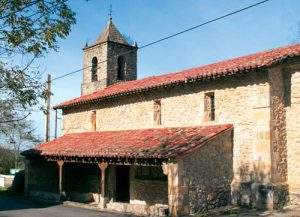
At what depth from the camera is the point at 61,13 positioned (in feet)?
36.2

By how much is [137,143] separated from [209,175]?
3.63m

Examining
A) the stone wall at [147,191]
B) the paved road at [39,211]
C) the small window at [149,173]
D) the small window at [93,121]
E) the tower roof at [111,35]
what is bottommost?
the paved road at [39,211]

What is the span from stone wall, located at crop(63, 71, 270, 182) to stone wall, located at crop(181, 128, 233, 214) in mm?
412

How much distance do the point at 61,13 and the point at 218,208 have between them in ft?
31.9

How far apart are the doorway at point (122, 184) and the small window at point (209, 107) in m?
4.97

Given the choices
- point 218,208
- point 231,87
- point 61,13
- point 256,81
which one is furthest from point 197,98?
point 61,13

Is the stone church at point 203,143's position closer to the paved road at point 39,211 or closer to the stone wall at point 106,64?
the paved road at point 39,211

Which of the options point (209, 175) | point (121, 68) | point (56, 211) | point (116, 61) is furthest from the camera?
point (121, 68)

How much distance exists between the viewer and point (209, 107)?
19234mm

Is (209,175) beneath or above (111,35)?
beneath

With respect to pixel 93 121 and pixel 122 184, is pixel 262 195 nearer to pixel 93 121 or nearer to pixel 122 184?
pixel 122 184

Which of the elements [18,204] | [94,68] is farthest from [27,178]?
[94,68]

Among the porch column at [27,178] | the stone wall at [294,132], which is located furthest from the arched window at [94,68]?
the stone wall at [294,132]

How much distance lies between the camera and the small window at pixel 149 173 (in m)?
19.6
